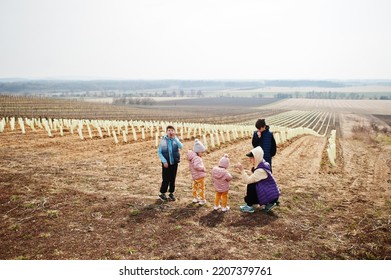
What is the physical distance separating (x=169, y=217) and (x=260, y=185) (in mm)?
2275

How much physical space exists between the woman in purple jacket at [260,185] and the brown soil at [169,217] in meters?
0.27

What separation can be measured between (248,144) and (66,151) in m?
11.4

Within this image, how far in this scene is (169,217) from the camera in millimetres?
7039

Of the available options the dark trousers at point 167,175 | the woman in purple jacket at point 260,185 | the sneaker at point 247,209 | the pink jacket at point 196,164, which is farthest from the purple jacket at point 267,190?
the dark trousers at point 167,175

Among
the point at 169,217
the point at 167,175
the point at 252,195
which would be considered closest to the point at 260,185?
the point at 252,195

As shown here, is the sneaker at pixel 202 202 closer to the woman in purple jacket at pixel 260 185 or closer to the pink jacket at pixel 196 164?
the pink jacket at pixel 196 164

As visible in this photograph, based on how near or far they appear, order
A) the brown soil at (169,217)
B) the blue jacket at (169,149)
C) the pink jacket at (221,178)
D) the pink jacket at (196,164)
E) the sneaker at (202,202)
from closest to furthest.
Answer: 1. the brown soil at (169,217)
2. the pink jacket at (221,178)
3. the pink jacket at (196,164)
4. the blue jacket at (169,149)
5. the sneaker at (202,202)

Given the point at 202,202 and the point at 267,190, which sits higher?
the point at 267,190

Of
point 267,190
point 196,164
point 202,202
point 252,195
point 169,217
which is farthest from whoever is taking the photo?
point 202,202

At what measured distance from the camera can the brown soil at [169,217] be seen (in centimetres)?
562

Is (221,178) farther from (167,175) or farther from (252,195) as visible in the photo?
(167,175)

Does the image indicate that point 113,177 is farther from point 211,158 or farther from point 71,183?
point 211,158

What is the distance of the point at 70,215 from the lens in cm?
703
